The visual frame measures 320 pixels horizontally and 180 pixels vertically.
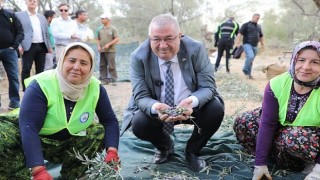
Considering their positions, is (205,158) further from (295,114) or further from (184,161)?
(295,114)

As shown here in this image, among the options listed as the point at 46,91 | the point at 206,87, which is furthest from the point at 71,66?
the point at 206,87

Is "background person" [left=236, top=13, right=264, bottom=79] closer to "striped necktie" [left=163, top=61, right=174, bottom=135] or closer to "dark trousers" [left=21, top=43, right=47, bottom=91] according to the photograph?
"dark trousers" [left=21, top=43, right=47, bottom=91]

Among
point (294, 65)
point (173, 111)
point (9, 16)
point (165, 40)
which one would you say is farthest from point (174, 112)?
point (9, 16)

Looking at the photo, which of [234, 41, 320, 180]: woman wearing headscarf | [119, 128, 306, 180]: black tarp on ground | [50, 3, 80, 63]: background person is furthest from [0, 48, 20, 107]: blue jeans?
[234, 41, 320, 180]: woman wearing headscarf

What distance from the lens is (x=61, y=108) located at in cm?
216

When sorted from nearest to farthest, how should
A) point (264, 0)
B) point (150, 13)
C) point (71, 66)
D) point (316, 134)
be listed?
point (71, 66) → point (316, 134) → point (150, 13) → point (264, 0)

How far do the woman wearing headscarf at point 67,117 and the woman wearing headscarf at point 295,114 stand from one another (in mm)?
1006

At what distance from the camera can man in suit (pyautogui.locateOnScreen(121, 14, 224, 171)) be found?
8.32 ft

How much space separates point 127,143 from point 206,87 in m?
1.10

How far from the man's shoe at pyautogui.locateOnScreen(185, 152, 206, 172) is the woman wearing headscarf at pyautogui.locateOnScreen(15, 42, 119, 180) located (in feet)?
2.24

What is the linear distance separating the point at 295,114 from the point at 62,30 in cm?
477

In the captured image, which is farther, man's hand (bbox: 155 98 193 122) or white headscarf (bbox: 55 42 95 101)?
man's hand (bbox: 155 98 193 122)

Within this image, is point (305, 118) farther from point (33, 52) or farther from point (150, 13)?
point (150, 13)

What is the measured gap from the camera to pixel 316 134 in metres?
2.25
